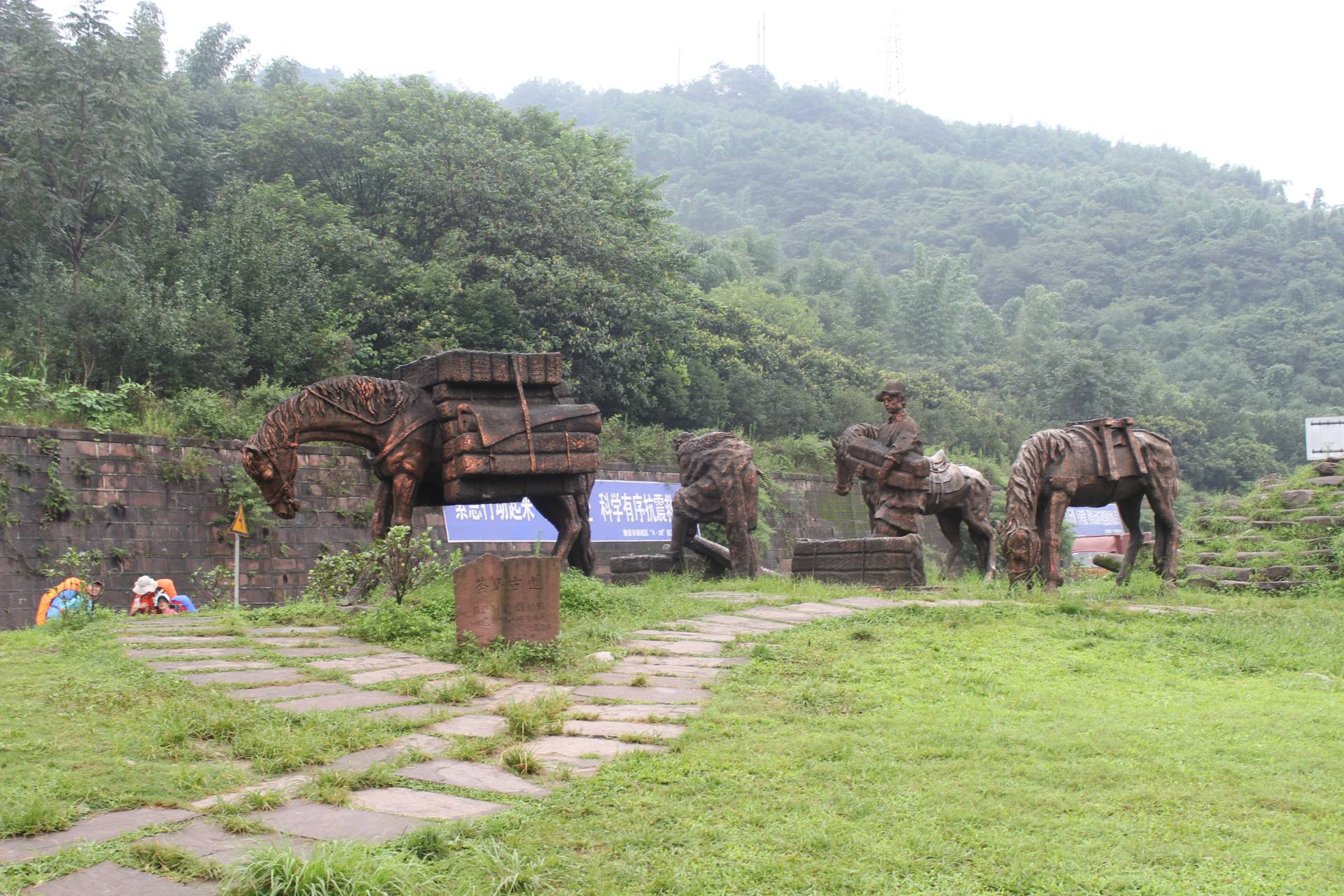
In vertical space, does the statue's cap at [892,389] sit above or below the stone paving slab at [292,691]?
above

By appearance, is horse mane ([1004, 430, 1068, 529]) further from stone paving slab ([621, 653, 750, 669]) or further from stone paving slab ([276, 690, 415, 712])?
stone paving slab ([276, 690, 415, 712])

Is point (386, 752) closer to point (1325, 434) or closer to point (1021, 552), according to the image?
point (1021, 552)

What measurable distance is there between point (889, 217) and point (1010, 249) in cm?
1092

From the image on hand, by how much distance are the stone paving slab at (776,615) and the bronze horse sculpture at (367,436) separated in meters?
2.89

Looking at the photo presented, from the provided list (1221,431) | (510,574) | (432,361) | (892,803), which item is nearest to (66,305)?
(432,361)

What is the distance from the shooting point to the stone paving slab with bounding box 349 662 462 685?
6.12m

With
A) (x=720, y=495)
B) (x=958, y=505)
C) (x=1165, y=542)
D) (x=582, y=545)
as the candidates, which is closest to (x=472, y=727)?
(x=582, y=545)

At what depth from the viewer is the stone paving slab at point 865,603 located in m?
9.62

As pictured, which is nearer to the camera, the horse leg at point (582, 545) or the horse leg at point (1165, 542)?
the horse leg at point (582, 545)

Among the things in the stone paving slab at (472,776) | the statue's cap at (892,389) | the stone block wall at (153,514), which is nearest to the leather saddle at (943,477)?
the statue's cap at (892,389)

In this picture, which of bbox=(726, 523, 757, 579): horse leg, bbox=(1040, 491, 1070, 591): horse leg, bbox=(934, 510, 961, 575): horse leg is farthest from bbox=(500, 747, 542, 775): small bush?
bbox=(934, 510, 961, 575): horse leg

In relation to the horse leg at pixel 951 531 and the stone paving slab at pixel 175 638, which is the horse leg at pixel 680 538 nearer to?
the horse leg at pixel 951 531

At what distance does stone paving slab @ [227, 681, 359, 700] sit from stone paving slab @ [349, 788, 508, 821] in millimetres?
1604

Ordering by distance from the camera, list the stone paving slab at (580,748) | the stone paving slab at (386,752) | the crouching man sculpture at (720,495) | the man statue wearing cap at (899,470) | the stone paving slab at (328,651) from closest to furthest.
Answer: the stone paving slab at (386,752) < the stone paving slab at (580,748) < the stone paving slab at (328,651) < the crouching man sculpture at (720,495) < the man statue wearing cap at (899,470)
